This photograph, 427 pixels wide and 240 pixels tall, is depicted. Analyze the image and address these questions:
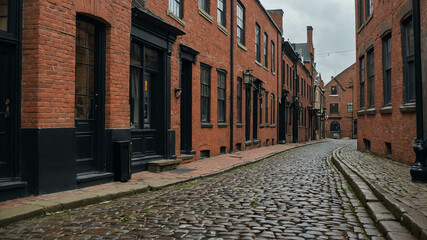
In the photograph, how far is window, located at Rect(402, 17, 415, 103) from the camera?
10188 mm

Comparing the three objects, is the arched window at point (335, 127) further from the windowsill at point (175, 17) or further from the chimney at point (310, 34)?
the windowsill at point (175, 17)

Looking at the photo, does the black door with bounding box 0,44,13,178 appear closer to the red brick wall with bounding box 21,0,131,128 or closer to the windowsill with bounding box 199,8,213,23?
the red brick wall with bounding box 21,0,131,128

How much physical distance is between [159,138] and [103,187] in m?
3.42

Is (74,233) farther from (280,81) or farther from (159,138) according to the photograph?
(280,81)

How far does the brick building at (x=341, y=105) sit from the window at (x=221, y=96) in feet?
153

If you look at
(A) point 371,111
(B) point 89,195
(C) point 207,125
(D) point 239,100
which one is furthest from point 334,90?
(B) point 89,195

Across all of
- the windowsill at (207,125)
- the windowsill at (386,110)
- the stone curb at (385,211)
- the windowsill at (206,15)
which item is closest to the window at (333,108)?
the windowsill at (386,110)

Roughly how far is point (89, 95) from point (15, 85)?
164 cm

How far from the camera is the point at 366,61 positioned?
15.2m

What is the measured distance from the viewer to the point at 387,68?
12.5 m

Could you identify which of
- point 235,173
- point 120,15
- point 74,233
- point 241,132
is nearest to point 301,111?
point 241,132

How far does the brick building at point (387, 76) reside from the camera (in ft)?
33.6

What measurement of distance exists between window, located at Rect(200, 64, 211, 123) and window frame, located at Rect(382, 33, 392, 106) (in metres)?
5.86

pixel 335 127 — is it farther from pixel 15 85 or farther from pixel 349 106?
pixel 15 85
